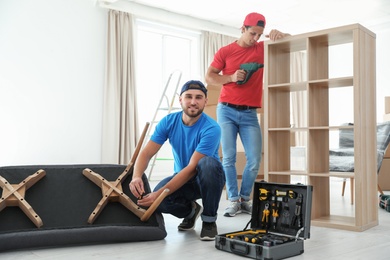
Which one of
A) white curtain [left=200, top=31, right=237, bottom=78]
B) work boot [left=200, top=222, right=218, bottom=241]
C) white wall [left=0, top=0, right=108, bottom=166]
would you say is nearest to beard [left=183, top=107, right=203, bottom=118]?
work boot [left=200, top=222, right=218, bottom=241]

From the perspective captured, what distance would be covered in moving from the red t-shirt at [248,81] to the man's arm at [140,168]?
34.7 inches

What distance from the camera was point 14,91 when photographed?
218 inches

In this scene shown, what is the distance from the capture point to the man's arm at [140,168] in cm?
223

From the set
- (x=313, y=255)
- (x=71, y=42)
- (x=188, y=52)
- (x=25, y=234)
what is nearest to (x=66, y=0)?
(x=71, y=42)

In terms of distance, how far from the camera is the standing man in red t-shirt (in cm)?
299

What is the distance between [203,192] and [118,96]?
4.34 m

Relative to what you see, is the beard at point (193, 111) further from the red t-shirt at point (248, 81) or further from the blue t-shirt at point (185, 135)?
the red t-shirt at point (248, 81)

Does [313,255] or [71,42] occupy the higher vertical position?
[71,42]

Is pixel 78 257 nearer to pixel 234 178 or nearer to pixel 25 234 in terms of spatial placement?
pixel 25 234

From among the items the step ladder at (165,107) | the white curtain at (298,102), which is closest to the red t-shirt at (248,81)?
the step ladder at (165,107)

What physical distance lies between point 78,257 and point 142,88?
5.19m

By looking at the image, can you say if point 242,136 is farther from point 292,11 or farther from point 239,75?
point 292,11

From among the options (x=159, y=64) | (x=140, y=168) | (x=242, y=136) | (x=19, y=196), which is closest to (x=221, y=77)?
(x=242, y=136)

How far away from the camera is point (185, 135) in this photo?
2334 mm
